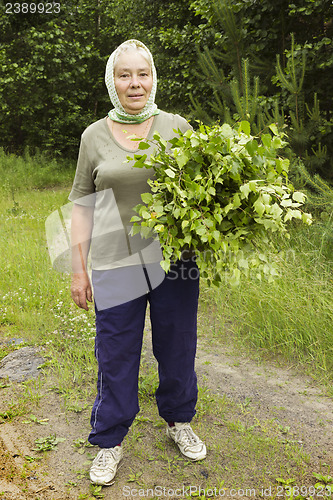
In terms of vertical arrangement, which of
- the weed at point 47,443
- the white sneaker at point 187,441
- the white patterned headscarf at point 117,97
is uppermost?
the white patterned headscarf at point 117,97

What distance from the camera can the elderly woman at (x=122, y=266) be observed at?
7.15 feet

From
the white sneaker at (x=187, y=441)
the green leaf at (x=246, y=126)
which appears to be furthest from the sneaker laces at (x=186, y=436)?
the green leaf at (x=246, y=126)

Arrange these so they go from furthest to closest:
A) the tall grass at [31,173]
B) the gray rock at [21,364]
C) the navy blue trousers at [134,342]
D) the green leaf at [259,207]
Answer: the tall grass at [31,173] < the gray rock at [21,364] < the navy blue trousers at [134,342] < the green leaf at [259,207]

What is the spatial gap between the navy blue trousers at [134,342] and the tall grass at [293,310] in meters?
1.36

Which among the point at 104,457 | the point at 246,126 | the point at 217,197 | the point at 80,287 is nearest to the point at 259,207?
the point at 217,197

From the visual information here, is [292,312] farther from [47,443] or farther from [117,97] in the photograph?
[117,97]

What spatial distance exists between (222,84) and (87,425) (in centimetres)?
387

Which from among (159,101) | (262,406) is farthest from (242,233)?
(159,101)

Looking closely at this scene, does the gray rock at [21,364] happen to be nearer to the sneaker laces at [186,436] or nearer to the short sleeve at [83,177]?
the sneaker laces at [186,436]

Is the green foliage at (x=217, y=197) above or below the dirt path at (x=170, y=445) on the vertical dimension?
above

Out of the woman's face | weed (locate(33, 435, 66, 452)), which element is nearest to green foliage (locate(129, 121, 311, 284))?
the woman's face

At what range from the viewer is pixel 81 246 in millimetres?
2406

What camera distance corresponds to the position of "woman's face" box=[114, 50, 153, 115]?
2152mm

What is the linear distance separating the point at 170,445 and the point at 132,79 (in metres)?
1.94
